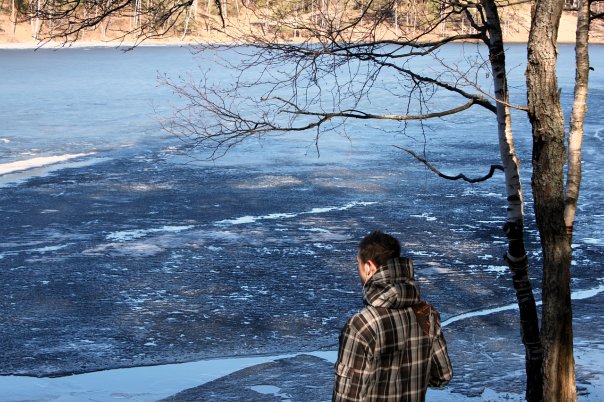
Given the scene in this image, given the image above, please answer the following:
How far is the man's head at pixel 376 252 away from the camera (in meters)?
3.46

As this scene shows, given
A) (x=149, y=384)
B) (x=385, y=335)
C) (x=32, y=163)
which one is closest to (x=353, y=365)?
(x=385, y=335)

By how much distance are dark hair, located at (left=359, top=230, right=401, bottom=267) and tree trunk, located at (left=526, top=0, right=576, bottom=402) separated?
2877mm

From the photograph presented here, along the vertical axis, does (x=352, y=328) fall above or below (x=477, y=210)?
above

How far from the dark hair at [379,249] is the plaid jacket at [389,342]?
0.03m

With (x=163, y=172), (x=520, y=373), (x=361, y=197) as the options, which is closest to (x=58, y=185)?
(x=163, y=172)

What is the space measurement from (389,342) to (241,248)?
9.27 metres

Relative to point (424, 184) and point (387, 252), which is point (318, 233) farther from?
point (387, 252)

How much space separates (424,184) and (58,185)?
665 cm

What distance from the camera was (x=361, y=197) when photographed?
1630 cm

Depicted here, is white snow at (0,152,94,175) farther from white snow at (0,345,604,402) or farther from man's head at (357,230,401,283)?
man's head at (357,230,401,283)

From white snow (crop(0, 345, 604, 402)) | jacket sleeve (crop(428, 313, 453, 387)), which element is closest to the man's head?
jacket sleeve (crop(428, 313, 453, 387))

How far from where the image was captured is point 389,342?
3.48m

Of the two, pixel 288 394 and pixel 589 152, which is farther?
pixel 589 152

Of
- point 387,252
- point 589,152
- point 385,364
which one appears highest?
point 387,252
